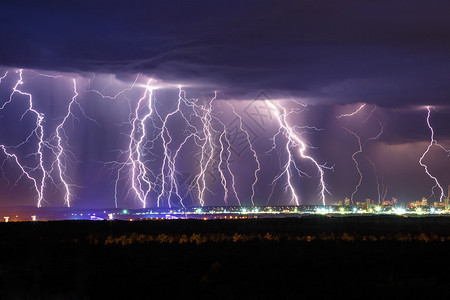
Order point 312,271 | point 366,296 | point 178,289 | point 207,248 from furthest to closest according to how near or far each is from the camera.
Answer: point 207,248, point 312,271, point 178,289, point 366,296

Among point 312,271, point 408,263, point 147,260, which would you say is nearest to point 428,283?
point 312,271

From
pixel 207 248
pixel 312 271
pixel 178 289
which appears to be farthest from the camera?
pixel 207 248

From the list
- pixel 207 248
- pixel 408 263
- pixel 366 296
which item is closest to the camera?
pixel 366 296

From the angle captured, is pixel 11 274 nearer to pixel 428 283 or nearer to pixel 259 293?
pixel 259 293

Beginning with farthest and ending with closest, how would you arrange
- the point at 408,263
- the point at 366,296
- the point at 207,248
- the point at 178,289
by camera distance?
the point at 207,248 < the point at 408,263 < the point at 178,289 < the point at 366,296

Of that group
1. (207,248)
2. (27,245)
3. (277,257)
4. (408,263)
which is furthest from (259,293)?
(27,245)

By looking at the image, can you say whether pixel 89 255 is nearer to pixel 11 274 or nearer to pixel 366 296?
pixel 11 274

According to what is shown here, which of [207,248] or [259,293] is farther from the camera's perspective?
[207,248]
